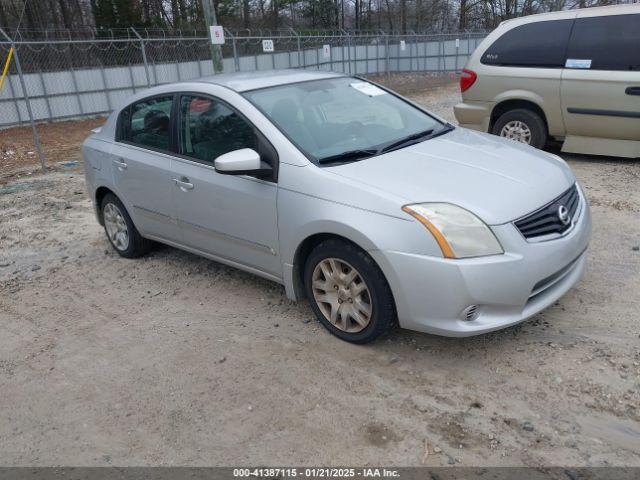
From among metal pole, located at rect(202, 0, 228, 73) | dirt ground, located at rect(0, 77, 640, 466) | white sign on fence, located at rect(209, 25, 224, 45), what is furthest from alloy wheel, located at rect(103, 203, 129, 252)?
metal pole, located at rect(202, 0, 228, 73)

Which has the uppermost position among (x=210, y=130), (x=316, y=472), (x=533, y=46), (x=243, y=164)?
(x=533, y=46)

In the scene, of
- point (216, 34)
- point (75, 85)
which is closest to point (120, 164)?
point (216, 34)

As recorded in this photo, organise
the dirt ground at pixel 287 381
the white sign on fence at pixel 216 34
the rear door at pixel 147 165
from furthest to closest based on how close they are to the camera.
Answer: the white sign on fence at pixel 216 34 → the rear door at pixel 147 165 → the dirt ground at pixel 287 381

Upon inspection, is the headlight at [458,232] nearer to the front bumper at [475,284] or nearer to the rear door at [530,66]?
the front bumper at [475,284]

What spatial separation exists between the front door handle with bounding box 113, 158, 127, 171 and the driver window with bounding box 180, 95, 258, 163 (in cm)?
81

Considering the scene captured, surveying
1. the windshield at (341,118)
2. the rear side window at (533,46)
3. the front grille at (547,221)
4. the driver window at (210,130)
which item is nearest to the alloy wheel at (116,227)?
the driver window at (210,130)

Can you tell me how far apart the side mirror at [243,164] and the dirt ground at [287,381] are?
42.4 inches

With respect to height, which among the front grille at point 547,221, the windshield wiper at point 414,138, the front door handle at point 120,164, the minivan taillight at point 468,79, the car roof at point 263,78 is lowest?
the front grille at point 547,221

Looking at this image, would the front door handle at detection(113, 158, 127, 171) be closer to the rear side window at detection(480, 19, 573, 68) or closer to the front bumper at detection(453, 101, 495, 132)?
the front bumper at detection(453, 101, 495, 132)

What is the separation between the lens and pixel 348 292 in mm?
3512

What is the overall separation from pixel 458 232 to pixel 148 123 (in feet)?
9.62

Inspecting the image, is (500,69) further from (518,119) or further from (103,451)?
(103,451)

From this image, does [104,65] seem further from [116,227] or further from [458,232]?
[458,232]

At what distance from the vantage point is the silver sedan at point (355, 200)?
313 cm
